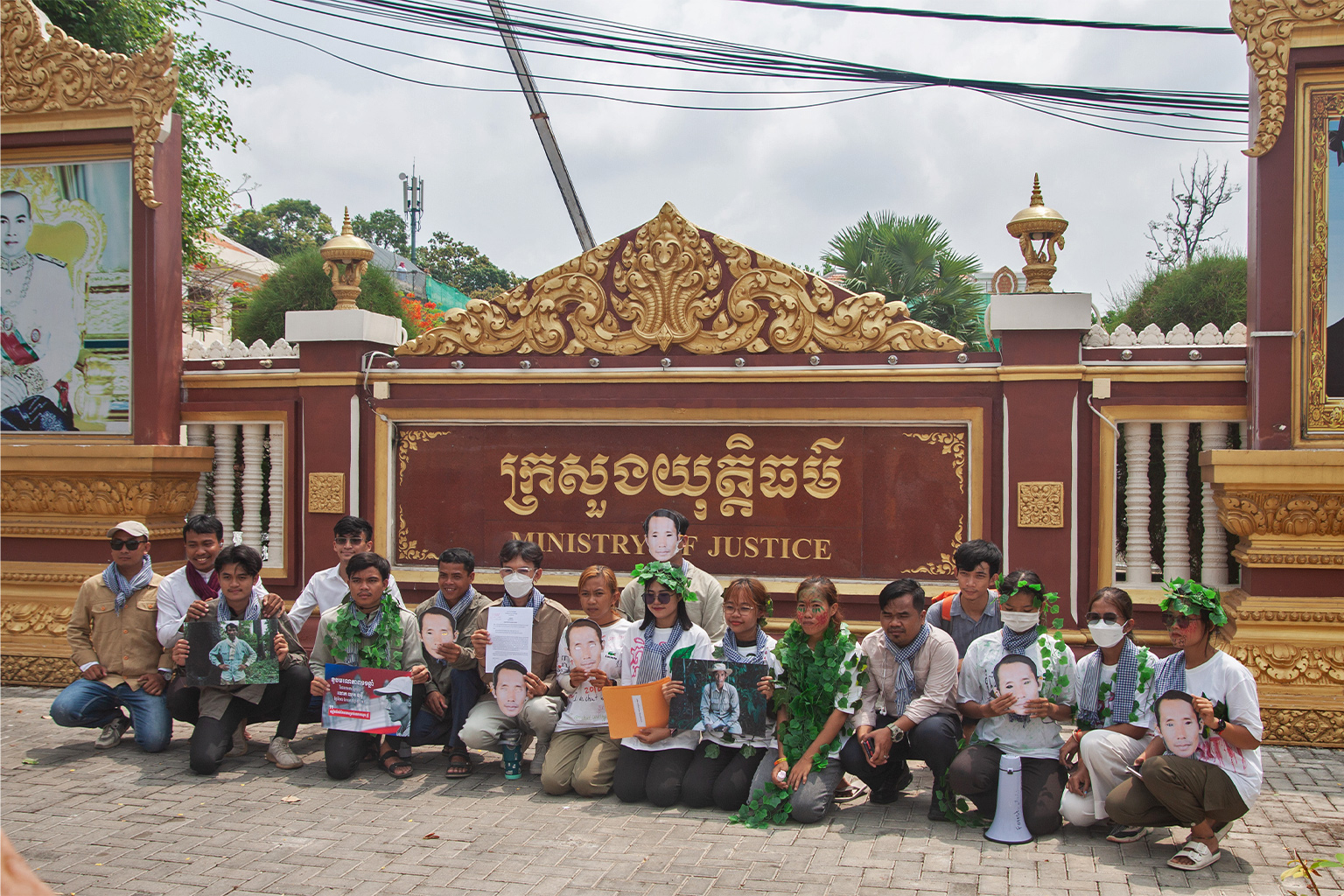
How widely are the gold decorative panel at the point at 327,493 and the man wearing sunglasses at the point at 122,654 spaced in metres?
1.35

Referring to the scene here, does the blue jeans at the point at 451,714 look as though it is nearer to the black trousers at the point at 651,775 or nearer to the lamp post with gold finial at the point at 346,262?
the black trousers at the point at 651,775

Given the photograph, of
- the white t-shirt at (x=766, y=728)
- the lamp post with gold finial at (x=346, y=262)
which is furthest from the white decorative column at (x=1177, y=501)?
the lamp post with gold finial at (x=346, y=262)

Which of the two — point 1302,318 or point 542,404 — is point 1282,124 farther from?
point 542,404

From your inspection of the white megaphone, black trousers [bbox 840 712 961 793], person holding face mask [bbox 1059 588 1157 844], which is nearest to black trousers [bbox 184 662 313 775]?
black trousers [bbox 840 712 961 793]

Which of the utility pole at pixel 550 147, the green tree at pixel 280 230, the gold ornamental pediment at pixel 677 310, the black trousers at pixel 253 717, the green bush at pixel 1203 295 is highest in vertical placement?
the green tree at pixel 280 230

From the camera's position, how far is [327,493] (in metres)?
7.34

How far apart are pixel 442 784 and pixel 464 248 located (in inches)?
1629

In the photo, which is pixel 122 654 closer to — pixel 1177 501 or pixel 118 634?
pixel 118 634

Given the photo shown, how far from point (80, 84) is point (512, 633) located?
17.0ft

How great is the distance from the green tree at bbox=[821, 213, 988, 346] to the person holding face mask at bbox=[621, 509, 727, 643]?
10.8m

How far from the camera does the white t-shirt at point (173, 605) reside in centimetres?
588

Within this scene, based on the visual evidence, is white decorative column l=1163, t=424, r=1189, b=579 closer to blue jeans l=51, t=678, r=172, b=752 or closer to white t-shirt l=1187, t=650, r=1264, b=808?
white t-shirt l=1187, t=650, r=1264, b=808

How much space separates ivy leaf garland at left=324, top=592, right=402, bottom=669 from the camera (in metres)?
5.58

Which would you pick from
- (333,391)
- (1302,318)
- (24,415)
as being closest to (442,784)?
(333,391)
